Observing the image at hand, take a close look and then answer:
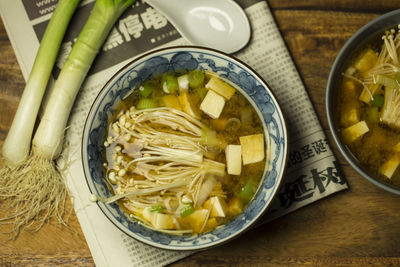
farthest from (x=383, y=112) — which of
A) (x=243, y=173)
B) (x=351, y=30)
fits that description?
(x=243, y=173)

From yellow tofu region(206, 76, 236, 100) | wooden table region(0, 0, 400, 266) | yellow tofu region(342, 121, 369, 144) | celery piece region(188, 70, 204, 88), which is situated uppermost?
celery piece region(188, 70, 204, 88)

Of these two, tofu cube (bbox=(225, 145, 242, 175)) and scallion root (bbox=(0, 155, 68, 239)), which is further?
scallion root (bbox=(0, 155, 68, 239))

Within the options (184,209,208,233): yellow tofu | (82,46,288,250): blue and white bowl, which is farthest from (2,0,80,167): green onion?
(184,209,208,233): yellow tofu

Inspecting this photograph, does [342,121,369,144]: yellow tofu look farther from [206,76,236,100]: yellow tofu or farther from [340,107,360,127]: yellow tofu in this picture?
[206,76,236,100]: yellow tofu

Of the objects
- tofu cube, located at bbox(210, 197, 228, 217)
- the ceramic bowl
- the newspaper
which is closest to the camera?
the ceramic bowl

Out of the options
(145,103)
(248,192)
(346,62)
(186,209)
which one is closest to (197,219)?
(186,209)

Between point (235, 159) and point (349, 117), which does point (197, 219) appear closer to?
point (235, 159)

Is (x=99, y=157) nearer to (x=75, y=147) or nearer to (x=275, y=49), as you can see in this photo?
(x=75, y=147)

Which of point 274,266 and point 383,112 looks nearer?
point 383,112
